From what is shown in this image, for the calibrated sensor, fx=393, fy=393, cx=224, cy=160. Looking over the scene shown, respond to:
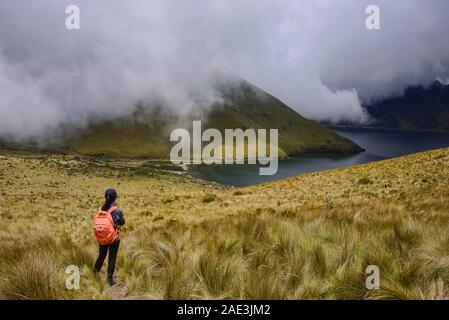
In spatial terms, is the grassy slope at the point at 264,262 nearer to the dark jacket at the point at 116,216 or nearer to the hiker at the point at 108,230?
the hiker at the point at 108,230

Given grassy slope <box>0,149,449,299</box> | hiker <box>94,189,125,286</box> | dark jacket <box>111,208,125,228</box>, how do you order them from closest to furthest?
1. grassy slope <box>0,149,449,299</box>
2. hiker <box>94,189,125,286</box>
3. dark jacket <box>111,208,125,228</box>

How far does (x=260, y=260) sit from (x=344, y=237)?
1879mm

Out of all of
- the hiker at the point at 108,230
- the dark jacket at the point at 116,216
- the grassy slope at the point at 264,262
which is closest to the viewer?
the grassy slope at the point at 264,262

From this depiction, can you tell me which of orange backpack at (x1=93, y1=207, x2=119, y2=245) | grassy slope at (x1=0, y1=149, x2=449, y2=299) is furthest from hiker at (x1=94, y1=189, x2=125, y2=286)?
grassy slope at (x1=0, y1=149, x2=449, y2=299)

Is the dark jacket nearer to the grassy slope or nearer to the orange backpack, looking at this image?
the orange backpack

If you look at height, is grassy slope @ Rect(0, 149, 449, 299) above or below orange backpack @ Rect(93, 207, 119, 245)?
below

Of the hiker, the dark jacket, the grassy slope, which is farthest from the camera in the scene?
the dark jacket

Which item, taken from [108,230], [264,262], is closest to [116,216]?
[108,230]

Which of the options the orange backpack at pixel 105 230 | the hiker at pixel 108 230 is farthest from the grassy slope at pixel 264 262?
A: the orange backpack at pixel 105 230

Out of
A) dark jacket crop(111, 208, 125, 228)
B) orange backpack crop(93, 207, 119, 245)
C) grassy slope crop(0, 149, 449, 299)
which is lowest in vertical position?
grassy slope crop(0, 149, 449, 299)

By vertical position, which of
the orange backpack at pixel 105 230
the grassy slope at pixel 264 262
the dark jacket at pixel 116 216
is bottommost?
the grassy slope at pixel 264 262

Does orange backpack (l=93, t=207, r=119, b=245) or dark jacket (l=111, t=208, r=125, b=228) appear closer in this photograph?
orange backpack (l=93, t=207, r=119, b=245)

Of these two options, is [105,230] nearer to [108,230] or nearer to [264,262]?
[108,230]
